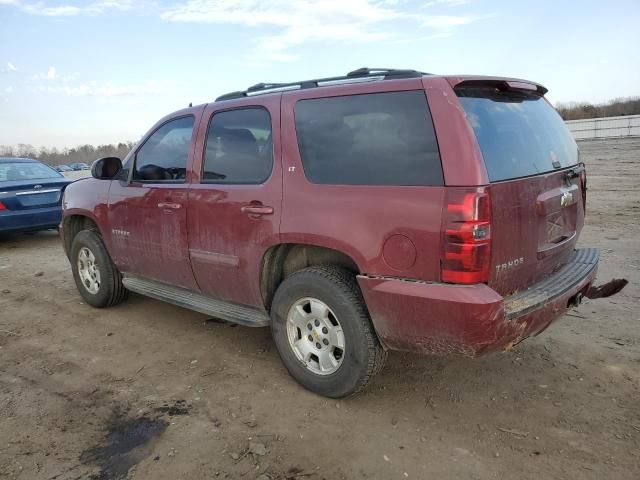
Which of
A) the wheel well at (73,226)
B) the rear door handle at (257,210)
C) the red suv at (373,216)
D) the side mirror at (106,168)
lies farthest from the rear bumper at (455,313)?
the wheel well at (73,226)

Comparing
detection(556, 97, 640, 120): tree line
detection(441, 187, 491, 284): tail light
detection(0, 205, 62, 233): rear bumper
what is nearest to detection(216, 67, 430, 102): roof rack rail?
detection(441, 187, 491, 284): tail light

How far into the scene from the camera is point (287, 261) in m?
3.54

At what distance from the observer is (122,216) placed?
460 cm

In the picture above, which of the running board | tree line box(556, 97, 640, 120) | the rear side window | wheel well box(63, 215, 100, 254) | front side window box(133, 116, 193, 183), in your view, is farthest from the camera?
tree line box(556, 97, 640, 120)

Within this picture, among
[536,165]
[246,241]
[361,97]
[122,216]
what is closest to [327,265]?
[246,241]

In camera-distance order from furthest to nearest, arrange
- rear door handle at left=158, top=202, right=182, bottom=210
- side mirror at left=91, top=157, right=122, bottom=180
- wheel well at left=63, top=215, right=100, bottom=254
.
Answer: wheel well at left=63, top=215, right=100, bottom=254
side mirror at left=91, top=157, right=122, bottom=180
rear door handle at left=158, top=202, right=182, bottom=210

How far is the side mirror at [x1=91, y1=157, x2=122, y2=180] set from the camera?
4.66 m

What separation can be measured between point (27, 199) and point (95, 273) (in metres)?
4.26

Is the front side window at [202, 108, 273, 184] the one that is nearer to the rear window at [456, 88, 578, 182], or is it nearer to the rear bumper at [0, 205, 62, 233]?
the rear window at [456, 88, 578, 182]

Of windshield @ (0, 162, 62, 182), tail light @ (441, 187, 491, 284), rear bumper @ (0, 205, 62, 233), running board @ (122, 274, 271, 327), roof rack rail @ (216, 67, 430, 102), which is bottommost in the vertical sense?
running board @ (122, 274, 271, 327)

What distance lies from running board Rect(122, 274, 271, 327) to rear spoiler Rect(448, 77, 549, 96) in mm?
1963

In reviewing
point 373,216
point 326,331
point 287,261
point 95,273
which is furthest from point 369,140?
point 95,273

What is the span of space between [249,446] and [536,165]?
2320 millimetres

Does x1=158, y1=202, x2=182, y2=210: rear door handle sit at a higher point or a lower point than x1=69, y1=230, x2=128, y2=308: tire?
higher
